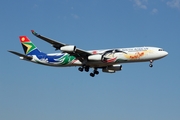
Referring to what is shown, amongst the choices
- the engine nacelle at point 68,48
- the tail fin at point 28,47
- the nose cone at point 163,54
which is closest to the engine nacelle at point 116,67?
the nose cone at point 163,54

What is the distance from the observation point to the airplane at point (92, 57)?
210 ft

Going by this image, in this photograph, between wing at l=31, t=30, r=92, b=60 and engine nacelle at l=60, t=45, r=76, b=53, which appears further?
engine nacelle at l=60, t=45, r=76, b=53

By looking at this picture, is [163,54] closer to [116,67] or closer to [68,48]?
[116,67]

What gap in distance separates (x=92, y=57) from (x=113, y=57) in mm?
3538

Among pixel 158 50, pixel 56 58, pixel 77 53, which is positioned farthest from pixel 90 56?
pixel 158 50

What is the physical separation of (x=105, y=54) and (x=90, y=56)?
2600mm

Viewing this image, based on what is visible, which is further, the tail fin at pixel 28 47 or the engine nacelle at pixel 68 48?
the tail fin at pixel 28 47

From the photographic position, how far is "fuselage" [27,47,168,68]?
63.9m

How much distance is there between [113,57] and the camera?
65312mm

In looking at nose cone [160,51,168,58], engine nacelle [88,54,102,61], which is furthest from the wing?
nose cone [160,51,168,58]

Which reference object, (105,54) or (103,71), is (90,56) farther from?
(103,71)

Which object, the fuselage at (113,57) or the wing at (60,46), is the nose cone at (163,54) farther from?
the wing at (60,46)

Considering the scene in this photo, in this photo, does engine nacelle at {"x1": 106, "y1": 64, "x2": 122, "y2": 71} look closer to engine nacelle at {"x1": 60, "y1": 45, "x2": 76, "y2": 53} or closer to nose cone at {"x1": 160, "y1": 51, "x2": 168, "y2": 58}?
nose cone at {"x1": 160, "y1": 51, "x2": 168, "y2": 58}

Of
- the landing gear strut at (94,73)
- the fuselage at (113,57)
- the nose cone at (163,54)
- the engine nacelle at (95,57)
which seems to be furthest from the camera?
the landing gear strut at (94,73)
